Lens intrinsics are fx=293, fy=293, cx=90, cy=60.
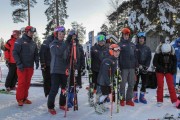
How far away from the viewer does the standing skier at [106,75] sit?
6926 millimetres

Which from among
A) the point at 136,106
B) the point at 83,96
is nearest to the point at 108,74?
the point at 136,106

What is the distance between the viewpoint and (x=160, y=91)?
26.5 ft

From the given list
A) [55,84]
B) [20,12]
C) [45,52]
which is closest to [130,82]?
[55,84]

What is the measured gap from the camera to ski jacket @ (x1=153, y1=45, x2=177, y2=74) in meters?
7.98

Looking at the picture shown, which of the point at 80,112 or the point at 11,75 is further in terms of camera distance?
the point at 11,75

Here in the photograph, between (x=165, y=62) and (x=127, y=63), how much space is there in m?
1.03

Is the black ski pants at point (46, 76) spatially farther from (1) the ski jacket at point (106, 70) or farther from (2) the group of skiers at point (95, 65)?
(1) the ski jacket at point (106, 70)

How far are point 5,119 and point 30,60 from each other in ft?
6.04

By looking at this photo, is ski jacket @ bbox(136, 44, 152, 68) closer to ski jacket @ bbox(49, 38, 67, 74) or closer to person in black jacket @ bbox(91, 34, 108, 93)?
person in black jacket @ bbox(91, 34, 108, 93)

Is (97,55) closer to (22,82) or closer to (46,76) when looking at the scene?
(46,76)

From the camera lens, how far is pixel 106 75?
6.93 m

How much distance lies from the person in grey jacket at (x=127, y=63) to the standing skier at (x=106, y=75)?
0.92 metres

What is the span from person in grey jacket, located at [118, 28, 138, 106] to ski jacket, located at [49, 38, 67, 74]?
191 cm

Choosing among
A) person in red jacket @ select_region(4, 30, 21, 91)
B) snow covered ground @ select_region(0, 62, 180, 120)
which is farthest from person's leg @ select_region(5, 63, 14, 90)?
snow covered ground @ select_region(0, 62, 180, 120)
